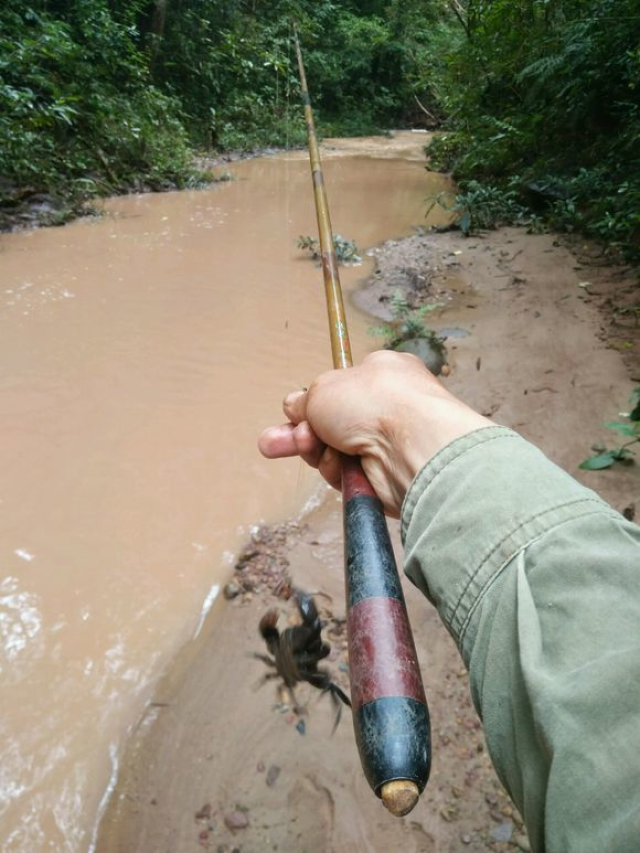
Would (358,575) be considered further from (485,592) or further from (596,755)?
(596,755)

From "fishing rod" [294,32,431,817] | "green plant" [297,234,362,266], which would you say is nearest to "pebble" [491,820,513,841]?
"fishing rod" [294,32,431,817]

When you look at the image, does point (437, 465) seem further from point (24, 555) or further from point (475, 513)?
point (24, 555)

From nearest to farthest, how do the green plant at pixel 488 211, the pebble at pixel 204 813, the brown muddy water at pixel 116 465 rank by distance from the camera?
the pebble at pixel 204 813
the brown muddy water at pixel 116 465
the green plant at pixel 488 211

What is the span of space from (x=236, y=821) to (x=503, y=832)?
27.7 inches

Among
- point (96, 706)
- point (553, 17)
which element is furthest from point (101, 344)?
point (553, 17)

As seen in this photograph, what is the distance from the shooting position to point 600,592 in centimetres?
62

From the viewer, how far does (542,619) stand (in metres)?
0.62

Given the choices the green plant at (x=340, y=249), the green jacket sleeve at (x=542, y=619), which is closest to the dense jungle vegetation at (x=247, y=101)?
the green plant at (x=340, y=249)

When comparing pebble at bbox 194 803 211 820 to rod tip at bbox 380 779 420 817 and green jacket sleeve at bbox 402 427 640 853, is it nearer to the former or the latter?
green jacket sleeve at bbox 402 427 640 853

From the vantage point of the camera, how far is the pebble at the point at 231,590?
7.10 ft

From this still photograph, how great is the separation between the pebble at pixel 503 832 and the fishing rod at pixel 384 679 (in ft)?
3.77

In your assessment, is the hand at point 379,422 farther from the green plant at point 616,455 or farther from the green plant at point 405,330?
the green plant at point 405,330

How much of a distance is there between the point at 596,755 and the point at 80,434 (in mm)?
3038

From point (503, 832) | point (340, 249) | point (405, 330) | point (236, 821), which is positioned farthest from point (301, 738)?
point (340, 249)
